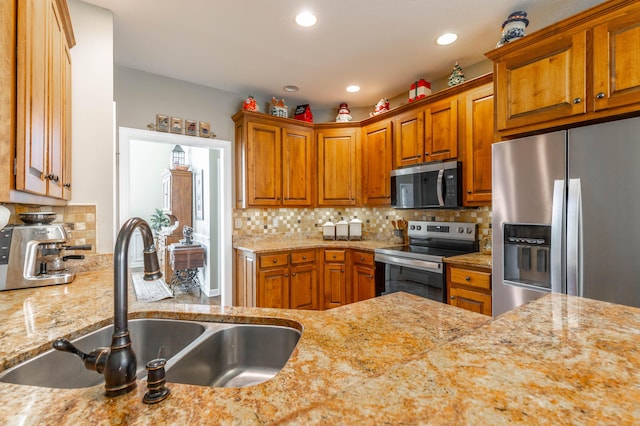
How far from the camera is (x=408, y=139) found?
10.2ft

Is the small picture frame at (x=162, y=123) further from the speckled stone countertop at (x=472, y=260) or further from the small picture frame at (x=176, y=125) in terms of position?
the speckled stone countertop at (x=472, y=260)

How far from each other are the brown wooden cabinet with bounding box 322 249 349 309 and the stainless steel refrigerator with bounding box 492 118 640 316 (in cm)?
159

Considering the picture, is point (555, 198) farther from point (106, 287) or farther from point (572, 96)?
point (106, 287)

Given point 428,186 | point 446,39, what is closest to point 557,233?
point 428,186

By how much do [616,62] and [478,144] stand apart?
39.7 inches

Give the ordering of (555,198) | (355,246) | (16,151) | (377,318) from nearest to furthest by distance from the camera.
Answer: (16,151), (377,318), (555,198), (355,246)

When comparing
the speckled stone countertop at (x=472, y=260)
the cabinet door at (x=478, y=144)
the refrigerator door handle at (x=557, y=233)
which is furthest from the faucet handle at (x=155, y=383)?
the cabinet door at (x=478, y=144)

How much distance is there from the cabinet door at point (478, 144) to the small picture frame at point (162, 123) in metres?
2.76

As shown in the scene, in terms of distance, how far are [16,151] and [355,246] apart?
273 cm

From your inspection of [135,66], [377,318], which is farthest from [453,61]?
[135,66]

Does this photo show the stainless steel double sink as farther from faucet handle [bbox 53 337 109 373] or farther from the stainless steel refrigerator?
the stainless steel refrigerator

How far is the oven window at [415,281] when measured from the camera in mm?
2475

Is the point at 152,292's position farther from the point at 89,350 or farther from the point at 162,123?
the point at 89,350

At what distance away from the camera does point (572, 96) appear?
5.62ft
